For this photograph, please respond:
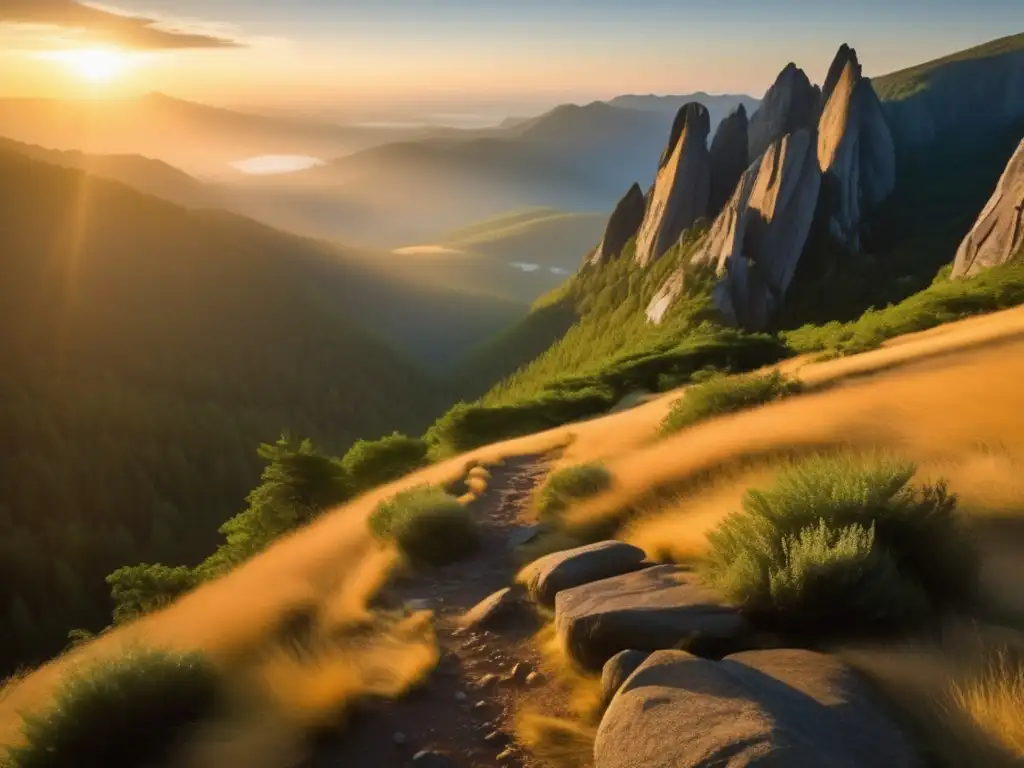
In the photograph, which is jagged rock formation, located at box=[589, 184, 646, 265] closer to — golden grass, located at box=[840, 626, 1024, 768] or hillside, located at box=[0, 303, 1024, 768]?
hillside, located at box=[0, 303, 1024, 768]

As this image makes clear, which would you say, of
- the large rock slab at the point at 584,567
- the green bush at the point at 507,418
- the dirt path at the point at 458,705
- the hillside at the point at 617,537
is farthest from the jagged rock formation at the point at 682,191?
the dirt path at the point at 458,705

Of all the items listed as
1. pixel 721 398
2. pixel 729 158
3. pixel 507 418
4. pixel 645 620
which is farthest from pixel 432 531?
pixel 729 158

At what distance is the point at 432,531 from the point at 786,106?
201 feet

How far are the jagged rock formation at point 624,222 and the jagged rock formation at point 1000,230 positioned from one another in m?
39.2

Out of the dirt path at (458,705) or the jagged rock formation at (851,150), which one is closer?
the dirt path at (458,705)

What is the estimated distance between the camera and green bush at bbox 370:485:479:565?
9375 millimetres

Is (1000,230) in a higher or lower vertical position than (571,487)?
higher

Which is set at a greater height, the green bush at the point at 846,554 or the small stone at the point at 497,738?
the green bush at the point at 846,554

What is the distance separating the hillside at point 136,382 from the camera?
219 ft

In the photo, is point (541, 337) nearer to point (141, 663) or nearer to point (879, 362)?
point (879, 362)

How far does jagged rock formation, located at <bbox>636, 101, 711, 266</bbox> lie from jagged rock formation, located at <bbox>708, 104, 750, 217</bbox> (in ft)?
3.11

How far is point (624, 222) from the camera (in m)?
72.1

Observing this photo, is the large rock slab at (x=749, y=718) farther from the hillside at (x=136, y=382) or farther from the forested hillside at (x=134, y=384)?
the hillside at (x=136, y=382)

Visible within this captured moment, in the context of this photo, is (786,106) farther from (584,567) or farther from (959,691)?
(959,691)
